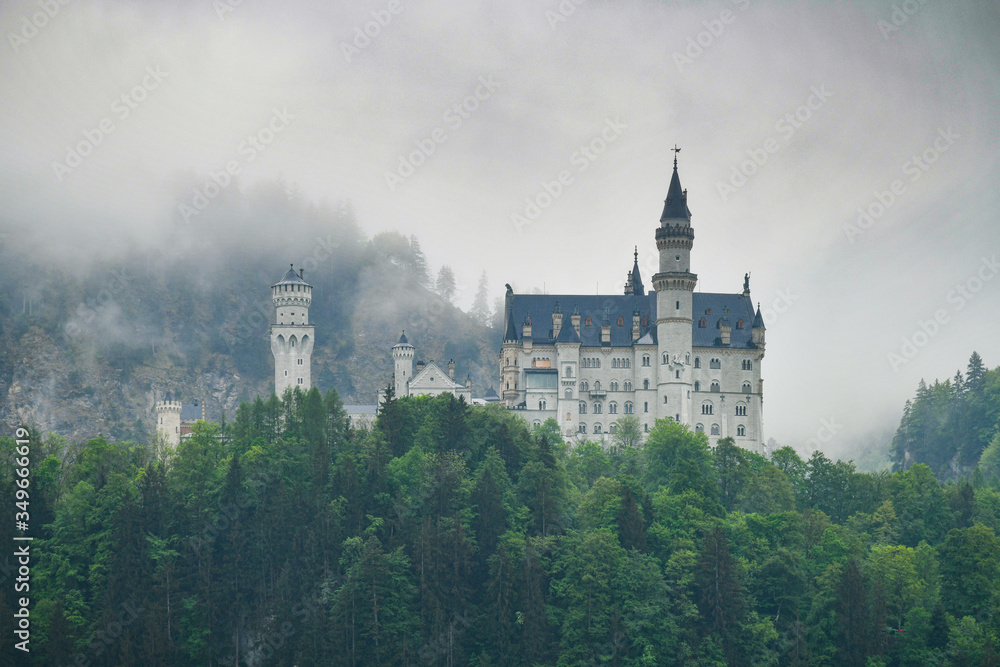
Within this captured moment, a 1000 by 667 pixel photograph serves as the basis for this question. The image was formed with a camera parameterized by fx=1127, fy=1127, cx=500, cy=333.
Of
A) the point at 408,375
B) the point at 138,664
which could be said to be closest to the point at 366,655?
the point at 138,664

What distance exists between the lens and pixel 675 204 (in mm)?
96375

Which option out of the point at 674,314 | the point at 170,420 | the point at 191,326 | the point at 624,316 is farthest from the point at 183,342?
the point at 674,314

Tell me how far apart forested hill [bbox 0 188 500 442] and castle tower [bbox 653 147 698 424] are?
39674 millimetres

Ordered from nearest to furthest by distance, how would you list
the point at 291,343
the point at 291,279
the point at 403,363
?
the point at 291,343 → the point at 291,279 → the point at 403,363

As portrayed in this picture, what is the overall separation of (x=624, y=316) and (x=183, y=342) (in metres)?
62.4

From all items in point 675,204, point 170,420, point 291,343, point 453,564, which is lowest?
point 453,564

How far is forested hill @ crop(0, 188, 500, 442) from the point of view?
421ft

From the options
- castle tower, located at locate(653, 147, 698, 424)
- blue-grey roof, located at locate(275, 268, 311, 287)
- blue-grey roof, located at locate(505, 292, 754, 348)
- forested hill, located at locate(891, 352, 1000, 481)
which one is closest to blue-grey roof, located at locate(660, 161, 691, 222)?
castle tower, located at locate(653, 147, 698, 424)

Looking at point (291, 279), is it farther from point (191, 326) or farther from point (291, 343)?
point (191, 326)

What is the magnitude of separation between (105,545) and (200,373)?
6658 centimetres

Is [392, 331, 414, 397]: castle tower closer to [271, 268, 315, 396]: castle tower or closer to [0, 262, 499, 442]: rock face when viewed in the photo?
[271, 268, 315, 396]: castle tower

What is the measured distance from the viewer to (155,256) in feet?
505

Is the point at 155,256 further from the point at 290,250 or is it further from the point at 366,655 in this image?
the point at 366,655

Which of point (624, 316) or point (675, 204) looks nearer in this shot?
point (675, 204)
